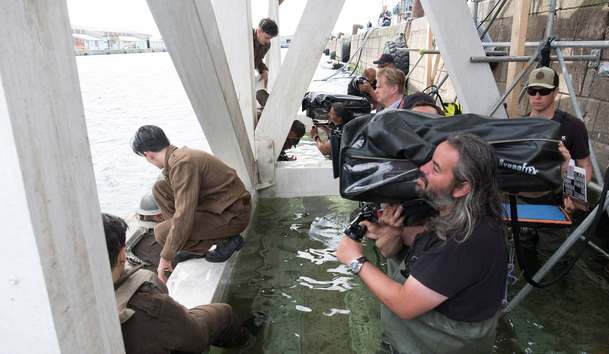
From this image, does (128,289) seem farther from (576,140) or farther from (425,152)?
(576,140)

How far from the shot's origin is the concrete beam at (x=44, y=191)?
83cm

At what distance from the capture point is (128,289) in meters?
1.82

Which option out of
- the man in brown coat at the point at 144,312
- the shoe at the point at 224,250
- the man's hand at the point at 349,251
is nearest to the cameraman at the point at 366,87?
the shoe at the point at 224,250

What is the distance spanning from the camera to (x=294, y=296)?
11.2 feet

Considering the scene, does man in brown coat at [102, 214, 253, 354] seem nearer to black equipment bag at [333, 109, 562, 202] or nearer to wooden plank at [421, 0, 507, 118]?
black equipment bag at [333, 109, 562, 202]

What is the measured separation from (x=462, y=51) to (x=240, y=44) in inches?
85.8

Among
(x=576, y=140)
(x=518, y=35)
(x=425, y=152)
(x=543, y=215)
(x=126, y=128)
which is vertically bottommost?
(x=126, y=128)

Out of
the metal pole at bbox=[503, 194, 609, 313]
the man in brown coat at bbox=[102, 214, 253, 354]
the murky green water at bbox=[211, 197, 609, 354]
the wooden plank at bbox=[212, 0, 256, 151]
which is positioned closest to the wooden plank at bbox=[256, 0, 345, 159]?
the wooden plank at bbox=[212, 0, 256, 151]

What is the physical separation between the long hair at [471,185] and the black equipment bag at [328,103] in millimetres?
3070

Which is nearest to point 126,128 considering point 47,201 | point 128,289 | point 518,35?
point 518,35

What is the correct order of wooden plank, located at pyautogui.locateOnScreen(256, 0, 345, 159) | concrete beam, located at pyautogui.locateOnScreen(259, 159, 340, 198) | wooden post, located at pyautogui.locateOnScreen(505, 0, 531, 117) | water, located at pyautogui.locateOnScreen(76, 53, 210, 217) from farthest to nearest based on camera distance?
water, located at pyautogui.locateOnScreen(76, 53, 210, 217), concrete beam, located at pyautogui.locateOnScreen(259, 159, 340, 198), wooden plank, located at pyautogui.locateOnScreen(256, 0, 345, 159), wooden post, located at pyautogui.locateOnScreen(505, 0, 531, 117)

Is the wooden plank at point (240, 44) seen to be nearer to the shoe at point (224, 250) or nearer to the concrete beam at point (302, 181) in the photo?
the concrete beam at point (302, 181)

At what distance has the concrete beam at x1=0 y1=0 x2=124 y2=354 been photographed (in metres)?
0.83

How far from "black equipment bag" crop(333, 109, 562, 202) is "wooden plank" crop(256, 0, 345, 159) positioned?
263 cm
